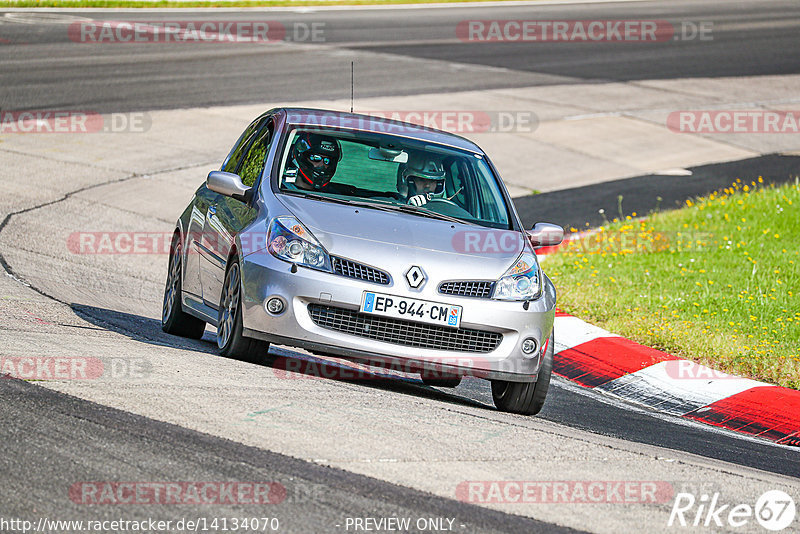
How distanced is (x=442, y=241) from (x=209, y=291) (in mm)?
1767

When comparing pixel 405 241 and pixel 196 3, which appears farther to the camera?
pixel 196 3

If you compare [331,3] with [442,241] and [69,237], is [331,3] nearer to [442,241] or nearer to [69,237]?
[69,237]

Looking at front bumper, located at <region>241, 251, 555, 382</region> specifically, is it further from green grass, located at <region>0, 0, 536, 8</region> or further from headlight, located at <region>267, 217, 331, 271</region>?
green grass, located at <region>0, 0, 536, 8</region>

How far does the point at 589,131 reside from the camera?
2052 cm

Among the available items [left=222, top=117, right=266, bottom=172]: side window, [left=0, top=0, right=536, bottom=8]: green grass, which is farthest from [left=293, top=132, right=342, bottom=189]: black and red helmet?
[left=0, top=0, right=536, bottom=8]: green grass

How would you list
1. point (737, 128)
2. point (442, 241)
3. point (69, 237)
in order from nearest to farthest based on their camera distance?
point (442, 241)
point (69, 237)
point (737, 128)

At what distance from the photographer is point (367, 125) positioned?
8406 mm

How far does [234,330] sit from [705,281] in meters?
5.78

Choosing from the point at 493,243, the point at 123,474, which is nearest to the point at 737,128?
the point at 493,243
